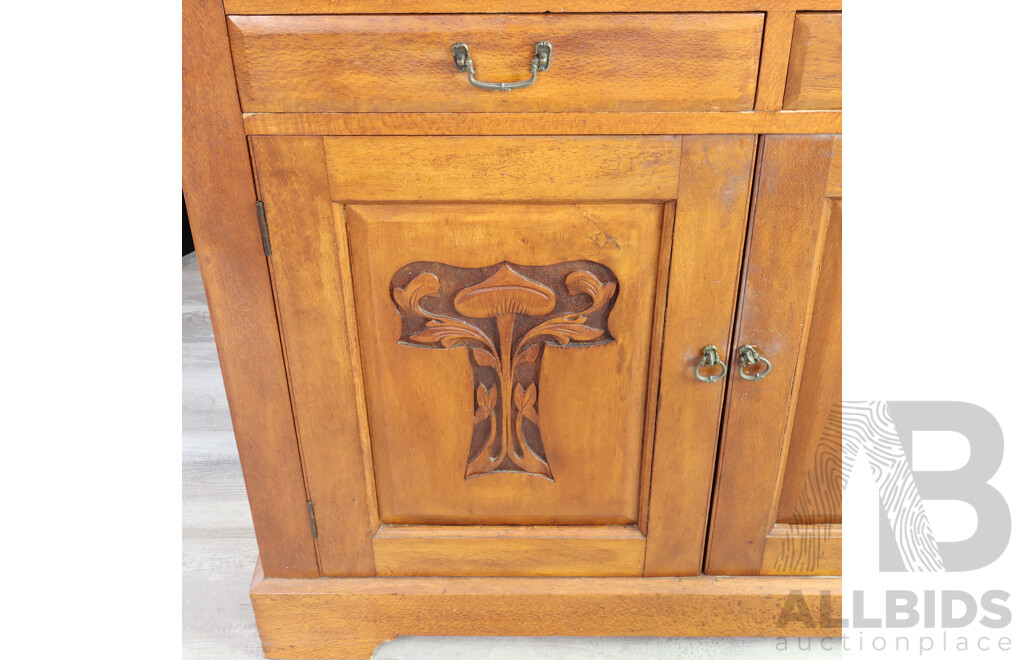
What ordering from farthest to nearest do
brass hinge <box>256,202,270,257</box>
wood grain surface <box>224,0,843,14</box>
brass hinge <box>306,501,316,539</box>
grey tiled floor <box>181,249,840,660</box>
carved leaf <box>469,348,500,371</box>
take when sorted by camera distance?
1. grey tiled floor <box>181,249,840,660</box>
2. brass hinge <box>306,501,316,539</box>
3. carved leaf <box>469,348,500,371</box>
4. brass hinge <box>256,202,270,257</box>
5. wood grain surface <box>224,0,843,14</box>

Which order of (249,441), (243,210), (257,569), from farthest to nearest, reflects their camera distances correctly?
(257,569) < (249,441) < (243,210)

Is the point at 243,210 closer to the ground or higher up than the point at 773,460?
higher up

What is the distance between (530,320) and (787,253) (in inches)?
12.5

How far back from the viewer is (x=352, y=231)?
35.5 inches

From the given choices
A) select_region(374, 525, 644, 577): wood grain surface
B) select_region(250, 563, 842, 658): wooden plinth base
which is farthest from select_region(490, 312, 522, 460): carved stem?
select_region(250, 563, 842, 658): wooden plinth base

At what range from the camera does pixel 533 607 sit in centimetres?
117

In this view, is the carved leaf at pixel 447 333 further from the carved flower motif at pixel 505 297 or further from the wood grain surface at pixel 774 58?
the wood grain surface at pixel 774 58

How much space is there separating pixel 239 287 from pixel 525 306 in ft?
1.15

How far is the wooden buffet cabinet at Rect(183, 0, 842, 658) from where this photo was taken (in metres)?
0.80

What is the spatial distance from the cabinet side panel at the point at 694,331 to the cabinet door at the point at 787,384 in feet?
0.07

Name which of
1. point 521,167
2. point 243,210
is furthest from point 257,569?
point 521,167

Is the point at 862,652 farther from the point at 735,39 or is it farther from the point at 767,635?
the point at 735,39

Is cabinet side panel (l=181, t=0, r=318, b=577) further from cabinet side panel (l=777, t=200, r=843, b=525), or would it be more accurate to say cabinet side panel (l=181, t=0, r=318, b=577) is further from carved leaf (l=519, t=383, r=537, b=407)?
cabinet side panel (l=777, t=200, r=843, b=525)

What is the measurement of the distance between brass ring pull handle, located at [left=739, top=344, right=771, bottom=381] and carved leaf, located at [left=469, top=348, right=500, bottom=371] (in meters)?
0.31
